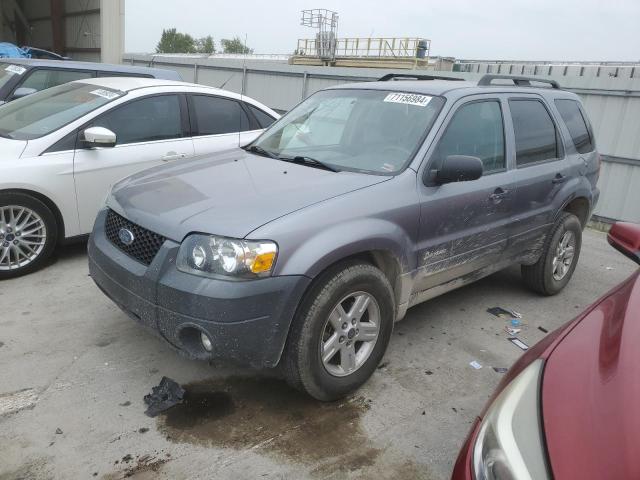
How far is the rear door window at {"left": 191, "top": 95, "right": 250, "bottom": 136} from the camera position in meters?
5.47

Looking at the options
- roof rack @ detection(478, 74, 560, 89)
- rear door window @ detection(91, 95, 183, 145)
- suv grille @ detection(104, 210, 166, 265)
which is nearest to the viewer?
suv grille @ detection(104, 210, 166, 265)

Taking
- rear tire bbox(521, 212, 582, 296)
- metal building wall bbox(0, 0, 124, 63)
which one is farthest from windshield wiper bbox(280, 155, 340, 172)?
metal building wall bbox(0, 0, 124, 63)

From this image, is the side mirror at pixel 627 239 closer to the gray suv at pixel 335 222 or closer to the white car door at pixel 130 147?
the gray suv at pixel 335 222

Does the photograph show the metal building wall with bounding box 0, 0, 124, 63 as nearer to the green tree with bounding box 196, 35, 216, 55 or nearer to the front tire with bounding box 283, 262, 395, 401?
the front tire with bounding box 283, 262, 395, 401

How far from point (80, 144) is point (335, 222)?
2.91 m

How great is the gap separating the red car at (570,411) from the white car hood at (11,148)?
4089 millimetres

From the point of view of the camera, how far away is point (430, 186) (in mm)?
3281

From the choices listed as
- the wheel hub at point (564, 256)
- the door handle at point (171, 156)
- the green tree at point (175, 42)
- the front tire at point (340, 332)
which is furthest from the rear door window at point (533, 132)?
the green tree at point (175, 42)

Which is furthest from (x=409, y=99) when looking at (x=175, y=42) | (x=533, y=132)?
(x=175, y=42)

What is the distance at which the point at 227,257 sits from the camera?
2.54m

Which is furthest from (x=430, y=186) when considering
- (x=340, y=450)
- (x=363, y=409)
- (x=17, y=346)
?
(x=17, y=346)

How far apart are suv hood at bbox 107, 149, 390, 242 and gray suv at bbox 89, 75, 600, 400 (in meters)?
0.01

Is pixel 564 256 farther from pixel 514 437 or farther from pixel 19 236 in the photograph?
pixel 19 236

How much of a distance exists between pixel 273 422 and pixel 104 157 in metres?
3.03
